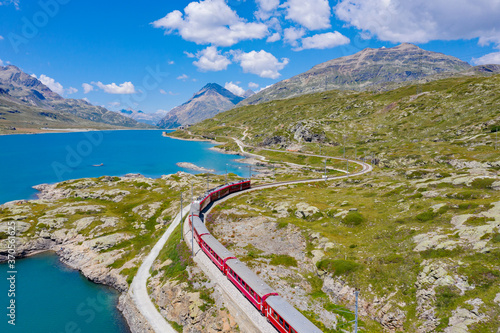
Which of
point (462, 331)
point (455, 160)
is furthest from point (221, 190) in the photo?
point (455, 160)

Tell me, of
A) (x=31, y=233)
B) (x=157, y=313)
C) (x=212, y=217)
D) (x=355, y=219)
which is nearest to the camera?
(x=157, y=313)

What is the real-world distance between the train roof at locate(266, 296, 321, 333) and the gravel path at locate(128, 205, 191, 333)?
66.4 ft

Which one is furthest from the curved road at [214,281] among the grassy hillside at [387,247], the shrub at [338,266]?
the shrub at [338,266]

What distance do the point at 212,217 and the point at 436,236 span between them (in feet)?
164

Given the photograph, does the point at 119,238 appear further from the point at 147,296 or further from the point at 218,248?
the point at 218,248

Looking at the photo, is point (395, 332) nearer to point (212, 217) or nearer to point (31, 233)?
point (212, 217)

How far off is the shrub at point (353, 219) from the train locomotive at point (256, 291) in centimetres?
2808

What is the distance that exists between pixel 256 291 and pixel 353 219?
32019 millimetres

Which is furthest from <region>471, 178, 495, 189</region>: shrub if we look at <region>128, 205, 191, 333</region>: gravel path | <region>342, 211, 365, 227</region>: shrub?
<region>128, 205, 191, 333</region>: gravel path

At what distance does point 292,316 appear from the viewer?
29234mm

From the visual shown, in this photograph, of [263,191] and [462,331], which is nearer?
[462,331]

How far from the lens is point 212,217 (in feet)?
222

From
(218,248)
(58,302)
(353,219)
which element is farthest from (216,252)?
(58,302)

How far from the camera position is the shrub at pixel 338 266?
4066cm
